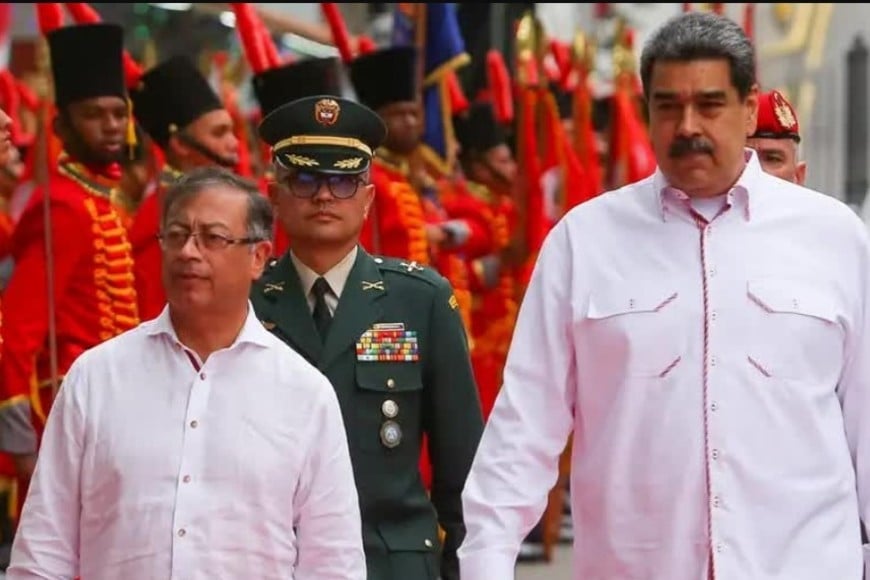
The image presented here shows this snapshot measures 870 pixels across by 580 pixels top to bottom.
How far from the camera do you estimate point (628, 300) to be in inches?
207

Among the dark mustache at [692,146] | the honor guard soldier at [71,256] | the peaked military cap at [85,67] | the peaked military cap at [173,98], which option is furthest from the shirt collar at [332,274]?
the peaked military cap at [173,98]

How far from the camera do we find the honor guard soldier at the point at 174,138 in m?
8.91

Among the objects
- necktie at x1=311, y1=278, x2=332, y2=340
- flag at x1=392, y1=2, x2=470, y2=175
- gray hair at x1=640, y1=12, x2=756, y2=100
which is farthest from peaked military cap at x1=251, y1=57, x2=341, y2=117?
flag at x1=392, y1=2, x2=470, y2=175

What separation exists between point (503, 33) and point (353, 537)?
38.2ft

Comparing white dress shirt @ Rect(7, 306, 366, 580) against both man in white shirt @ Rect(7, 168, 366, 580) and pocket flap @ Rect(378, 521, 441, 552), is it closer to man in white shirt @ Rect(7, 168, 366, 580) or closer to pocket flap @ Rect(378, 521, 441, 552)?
man in white shirt @ Rect(7, 168, 366, 580)

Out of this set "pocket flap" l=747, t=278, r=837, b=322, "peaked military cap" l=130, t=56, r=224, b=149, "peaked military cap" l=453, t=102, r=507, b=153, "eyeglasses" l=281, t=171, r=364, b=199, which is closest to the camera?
"pocket flap" l=747, t=278, r=837, b=322

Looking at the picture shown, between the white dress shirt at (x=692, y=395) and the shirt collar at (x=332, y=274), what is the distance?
948 mm

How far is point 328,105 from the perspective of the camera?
6.55 metres

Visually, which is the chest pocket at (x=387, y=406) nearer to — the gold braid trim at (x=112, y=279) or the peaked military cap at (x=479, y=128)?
the gold braid trim at (x=112, y=279)

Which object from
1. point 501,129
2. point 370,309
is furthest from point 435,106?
point 370,309

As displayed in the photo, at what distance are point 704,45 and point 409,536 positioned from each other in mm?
1527

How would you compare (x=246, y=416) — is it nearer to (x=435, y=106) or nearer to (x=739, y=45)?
(x=739, y=45)

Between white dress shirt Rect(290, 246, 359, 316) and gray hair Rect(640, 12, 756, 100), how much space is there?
1193mm

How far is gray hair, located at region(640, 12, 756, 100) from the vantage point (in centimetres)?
531
